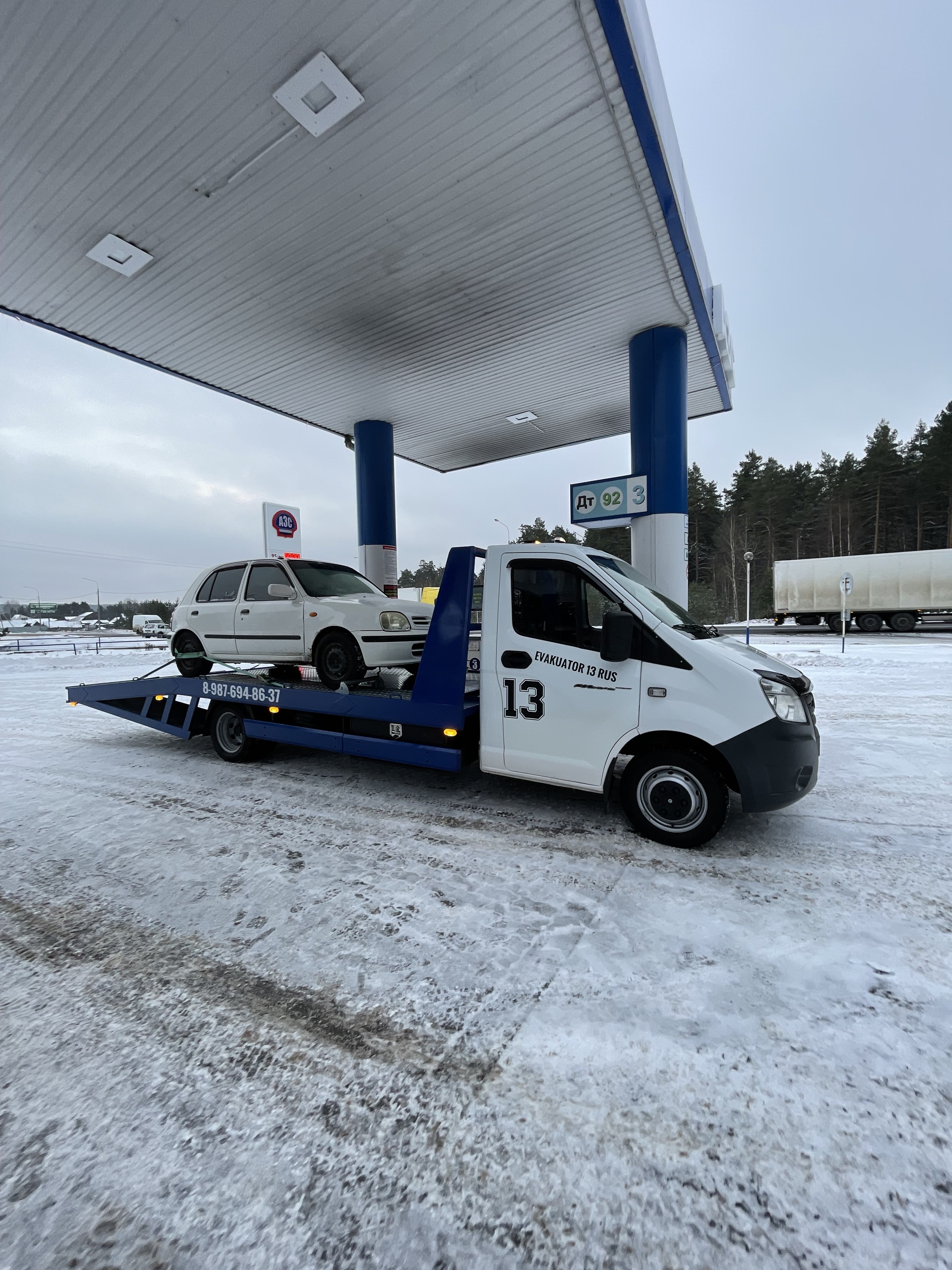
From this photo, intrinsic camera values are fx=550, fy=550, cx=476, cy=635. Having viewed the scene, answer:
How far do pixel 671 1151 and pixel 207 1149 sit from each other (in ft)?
4.55

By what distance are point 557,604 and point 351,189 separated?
16.7 ft

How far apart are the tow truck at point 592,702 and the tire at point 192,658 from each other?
7.99 ft

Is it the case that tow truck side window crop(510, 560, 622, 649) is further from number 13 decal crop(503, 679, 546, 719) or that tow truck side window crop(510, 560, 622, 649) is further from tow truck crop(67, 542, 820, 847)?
number 13 decal crop(503, 679, 546, 719)

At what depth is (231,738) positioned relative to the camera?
6223mm

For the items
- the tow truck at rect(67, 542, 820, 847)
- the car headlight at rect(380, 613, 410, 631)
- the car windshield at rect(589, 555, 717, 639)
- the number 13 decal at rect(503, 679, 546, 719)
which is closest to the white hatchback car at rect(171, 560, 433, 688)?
the car headlight at rect(380, 613, 410, 631)

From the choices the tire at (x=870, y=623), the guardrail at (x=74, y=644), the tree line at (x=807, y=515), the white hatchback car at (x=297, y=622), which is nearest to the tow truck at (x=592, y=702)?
the white hatchback car at (x=297, y=622)

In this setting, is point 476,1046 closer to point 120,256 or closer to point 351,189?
point 351,189

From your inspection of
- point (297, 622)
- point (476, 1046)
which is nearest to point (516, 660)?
point (476, 1046)

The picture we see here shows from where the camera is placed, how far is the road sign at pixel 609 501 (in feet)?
28.1

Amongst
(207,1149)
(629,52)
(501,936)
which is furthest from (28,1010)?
(629,52)

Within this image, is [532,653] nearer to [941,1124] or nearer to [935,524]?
[941,1124]

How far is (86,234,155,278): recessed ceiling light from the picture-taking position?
646 cm

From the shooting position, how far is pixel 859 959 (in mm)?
2492

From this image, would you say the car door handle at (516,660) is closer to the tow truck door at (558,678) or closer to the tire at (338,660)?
the tow truck door at (558,678)
